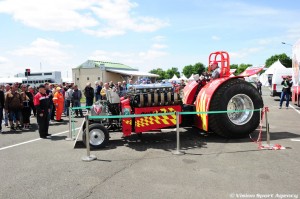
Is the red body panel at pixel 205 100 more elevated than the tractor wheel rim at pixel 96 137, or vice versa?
the red body panel at pixel 205 100

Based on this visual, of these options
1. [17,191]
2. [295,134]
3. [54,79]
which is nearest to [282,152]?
[295,134]

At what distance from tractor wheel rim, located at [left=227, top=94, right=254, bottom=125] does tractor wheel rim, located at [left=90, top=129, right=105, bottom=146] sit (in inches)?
127

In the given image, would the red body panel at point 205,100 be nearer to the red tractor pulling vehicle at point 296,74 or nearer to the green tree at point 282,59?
the red tractor pulling vehicle at point 296,74

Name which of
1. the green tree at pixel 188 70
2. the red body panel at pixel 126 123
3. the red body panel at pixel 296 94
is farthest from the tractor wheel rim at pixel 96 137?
the green tree at pixel 188 70

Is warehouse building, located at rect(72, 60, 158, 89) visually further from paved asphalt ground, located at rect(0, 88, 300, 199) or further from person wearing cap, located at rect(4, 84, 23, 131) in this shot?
paved asphalt ground, located at rect(0, 88, 300, 199)

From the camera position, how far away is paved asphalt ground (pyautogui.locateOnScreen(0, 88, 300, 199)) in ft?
13.9

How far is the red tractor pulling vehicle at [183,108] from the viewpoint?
6.94 metres

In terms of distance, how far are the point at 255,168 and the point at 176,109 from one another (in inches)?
101

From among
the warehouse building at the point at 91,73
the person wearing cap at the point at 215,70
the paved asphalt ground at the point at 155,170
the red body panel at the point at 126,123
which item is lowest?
the paved asphalt ground at the point at 155,170

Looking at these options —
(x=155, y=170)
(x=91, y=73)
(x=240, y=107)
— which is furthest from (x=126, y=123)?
(x=91, y=73)

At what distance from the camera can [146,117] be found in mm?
6945

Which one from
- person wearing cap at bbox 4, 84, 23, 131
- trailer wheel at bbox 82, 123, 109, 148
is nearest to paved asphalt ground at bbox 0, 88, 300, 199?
trailer wheel at bbox 82, 123, 109, 148

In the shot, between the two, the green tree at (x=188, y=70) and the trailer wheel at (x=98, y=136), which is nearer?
the trailer wheel at (x=98, y=136)

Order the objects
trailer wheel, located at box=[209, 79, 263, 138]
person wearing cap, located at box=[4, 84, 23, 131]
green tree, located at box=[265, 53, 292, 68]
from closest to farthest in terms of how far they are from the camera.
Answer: trailer wheel, located at box=[209, 79, 263, 138]
person wearing cap, located at box=[4, 84, 23, 131]
green tree, located at box=[265, 53, 292, 68]
